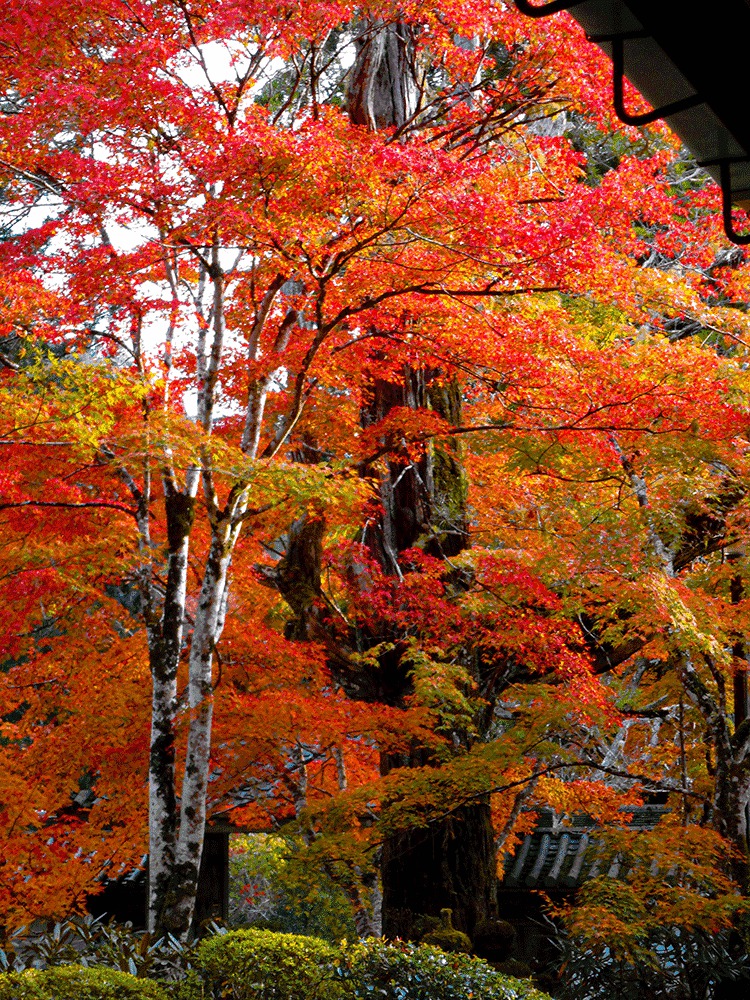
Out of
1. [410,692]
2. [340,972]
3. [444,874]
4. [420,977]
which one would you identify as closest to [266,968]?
[340,972]

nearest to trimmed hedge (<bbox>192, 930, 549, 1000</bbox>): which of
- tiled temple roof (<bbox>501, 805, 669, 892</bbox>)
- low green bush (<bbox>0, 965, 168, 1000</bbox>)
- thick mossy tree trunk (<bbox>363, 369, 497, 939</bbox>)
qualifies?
low green bush (<bbox>0, 965, 168, 1000</bbox>)

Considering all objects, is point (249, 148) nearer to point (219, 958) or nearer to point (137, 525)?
point (137, 525)

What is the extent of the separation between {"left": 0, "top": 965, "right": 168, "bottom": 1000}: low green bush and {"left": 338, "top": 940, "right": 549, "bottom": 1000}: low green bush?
132 cm

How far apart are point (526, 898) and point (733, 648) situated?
677 centimetres

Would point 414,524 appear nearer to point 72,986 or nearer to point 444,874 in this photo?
point 444,874

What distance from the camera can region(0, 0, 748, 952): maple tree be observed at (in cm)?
860

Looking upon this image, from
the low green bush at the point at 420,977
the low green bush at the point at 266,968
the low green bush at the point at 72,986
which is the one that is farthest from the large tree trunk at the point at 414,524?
the low green bush at the point at 72,986

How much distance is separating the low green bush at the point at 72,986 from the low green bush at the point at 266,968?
1.61 feet

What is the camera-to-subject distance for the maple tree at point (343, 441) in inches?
339

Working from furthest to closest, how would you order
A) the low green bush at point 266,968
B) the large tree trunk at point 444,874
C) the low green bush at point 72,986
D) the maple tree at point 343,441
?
the large tree trunk at point 444,874 < the maple tree at point 343,441 < the low green bush at point 266,968 < the low green bush at point 72,986

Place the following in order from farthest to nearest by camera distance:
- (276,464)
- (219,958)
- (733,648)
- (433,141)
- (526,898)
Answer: (526,898) → (433,141) → (733,648) → (276,464) → (219,958)

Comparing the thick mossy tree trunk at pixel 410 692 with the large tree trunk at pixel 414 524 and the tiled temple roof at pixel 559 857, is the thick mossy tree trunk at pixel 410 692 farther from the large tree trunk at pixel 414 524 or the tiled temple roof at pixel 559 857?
the tiled temple roof at pixel 559 857

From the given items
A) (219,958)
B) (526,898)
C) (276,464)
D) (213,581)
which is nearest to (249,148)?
(276,464)

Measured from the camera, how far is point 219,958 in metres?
7.01
